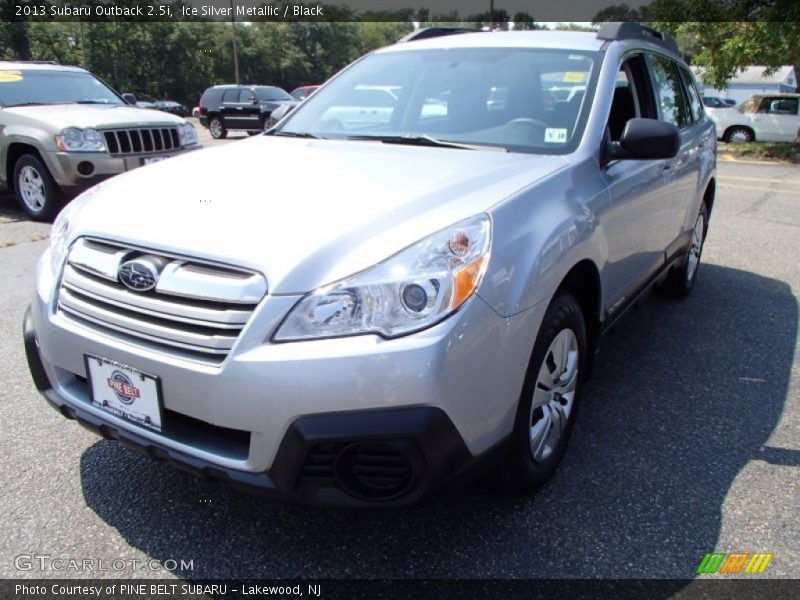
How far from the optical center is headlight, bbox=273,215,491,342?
1.81 m

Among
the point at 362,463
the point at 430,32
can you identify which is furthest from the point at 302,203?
the point at 430,32

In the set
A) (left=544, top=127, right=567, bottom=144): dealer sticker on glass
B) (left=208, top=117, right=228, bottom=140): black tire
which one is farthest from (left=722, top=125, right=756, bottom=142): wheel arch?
(left=544, top=127, right=567, bottom=144): dealer sticker on glass

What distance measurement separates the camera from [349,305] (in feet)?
6.00

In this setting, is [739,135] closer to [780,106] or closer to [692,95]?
[780,106]

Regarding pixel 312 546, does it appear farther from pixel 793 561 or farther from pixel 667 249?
pixel 667 249

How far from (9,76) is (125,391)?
743cm

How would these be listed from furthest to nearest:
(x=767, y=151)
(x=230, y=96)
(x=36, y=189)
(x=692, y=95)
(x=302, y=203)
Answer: (x=230, y=96), (x=767, y=151), (x=36, y=189), (x=692, y=95), (x=302, y=203)

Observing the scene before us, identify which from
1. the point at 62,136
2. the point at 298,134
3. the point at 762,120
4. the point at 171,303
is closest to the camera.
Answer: the point at 171,303

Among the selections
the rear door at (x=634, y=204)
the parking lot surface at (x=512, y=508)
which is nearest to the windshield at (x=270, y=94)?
the parking lot surface at (x=512, y=508)

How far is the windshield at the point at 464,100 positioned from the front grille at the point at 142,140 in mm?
4339

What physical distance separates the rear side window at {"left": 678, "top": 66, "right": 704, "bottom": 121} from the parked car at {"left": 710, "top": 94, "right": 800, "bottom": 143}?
15506mm

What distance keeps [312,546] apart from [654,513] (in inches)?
48.6

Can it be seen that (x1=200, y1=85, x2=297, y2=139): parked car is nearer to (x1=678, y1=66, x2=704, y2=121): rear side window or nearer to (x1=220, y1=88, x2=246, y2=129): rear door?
(x1=220, y1=88, x2=246, y2=129): rear door

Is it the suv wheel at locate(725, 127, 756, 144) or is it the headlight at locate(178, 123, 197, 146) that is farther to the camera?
the suv wheel at locate(725, 127, 756, 144)
